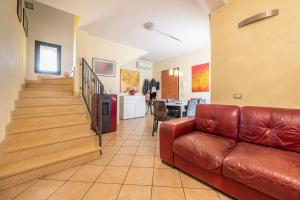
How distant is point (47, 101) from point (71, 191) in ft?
6.21

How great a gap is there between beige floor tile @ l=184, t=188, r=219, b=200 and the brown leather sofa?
0.32ft

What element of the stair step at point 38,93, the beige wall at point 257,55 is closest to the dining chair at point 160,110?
the beige wall at point 257,55

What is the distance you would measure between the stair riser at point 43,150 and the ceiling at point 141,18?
2.42 meters

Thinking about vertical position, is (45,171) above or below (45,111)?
below

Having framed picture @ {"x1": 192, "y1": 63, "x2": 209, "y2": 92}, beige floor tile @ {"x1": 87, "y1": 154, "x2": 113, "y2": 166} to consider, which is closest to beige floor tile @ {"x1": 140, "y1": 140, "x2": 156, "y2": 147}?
beige floor tile @ {"x1": 87, "y1": 154, "x2": 113, "y2": 166}

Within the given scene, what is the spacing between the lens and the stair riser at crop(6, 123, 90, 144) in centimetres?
191

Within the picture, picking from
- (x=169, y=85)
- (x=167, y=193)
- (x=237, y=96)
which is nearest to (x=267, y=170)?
(x=167, y=193)

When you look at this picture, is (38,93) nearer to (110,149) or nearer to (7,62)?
(7,62)

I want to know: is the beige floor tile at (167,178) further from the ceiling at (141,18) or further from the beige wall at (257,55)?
the ceiling at (141,18)

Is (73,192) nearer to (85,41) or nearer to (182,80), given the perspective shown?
(85,41)

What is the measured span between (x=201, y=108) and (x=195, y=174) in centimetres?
101

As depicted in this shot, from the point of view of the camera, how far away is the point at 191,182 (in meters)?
1.70

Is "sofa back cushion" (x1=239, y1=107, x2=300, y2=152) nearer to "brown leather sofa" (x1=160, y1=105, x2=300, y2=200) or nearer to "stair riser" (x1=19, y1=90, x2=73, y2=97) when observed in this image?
"brown leather sofa" (x1=160, y1=105, x2=300, y2=200)

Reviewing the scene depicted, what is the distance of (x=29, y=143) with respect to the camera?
6.36 feet
